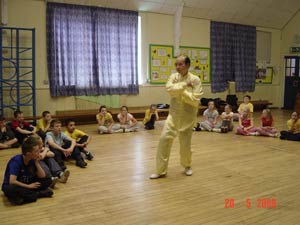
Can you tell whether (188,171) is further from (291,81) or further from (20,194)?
(291,81)

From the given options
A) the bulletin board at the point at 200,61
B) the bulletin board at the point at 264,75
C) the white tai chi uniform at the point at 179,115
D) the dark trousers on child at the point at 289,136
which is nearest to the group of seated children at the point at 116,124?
the dark trousers on child at the point at 289,136

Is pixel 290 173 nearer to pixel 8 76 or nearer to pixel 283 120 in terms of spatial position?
pixel 283 120

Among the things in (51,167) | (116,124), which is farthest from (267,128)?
(51,167)

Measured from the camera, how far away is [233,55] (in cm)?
1116

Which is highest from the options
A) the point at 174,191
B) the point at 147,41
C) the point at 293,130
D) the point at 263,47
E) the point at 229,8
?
the point at 229,8

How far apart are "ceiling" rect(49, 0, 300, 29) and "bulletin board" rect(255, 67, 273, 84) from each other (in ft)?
5.34

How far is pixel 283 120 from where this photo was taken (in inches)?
355

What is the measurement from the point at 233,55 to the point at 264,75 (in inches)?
77.0

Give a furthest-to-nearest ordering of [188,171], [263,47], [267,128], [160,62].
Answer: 1. [263,47]
2. [160,62]
3. [267,128]
4. [188,171]

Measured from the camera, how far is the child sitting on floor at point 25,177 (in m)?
2.95

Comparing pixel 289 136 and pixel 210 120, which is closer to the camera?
pixel 289 136

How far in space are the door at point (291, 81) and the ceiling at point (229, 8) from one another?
1.40 meters

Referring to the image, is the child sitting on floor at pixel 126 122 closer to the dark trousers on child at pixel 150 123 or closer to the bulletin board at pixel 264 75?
the dark trousers on child at pixel 150 123

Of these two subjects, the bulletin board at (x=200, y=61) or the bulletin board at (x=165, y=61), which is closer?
the bulletin board at (x=165, y=61)
